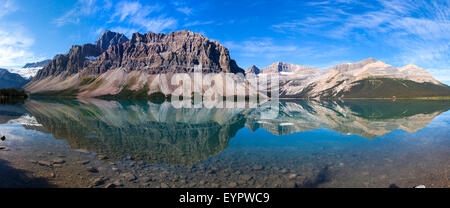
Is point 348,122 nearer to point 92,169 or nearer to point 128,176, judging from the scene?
point 128,176

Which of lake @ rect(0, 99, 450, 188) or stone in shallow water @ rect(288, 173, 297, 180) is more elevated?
lake @ rect(0, 99, 450, 188)

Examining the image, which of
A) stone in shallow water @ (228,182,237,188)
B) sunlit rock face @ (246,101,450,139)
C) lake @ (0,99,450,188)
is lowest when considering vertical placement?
stone in shallow water @ (228,182,237,188)

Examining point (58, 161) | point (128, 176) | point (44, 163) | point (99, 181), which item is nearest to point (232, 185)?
point (128, 176)

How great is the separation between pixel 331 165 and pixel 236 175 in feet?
35.9

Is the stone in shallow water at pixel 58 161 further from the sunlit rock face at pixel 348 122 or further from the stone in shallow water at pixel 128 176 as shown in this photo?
the sunlit rock face at pixel 348 122

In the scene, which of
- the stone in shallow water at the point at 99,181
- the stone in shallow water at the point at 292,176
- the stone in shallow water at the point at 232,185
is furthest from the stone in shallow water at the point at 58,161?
the stone in shallow water at the point at 292,176

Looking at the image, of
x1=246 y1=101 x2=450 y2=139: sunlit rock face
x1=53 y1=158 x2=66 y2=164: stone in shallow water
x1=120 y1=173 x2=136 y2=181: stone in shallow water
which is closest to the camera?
x1=120 y1=173 x2=136 y2=181: stone in shallow water

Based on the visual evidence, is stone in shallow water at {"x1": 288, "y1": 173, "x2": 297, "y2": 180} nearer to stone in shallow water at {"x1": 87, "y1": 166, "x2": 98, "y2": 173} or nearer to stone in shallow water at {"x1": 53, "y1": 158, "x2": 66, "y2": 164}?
stone in shallow water at {"x1": 87, "y1": 166, "x2": 98, "y2": 173}

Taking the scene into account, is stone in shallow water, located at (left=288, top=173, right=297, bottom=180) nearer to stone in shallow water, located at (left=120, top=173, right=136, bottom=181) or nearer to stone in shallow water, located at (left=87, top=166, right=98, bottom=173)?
stone in shallow water, located at (left=120, top=173, right=136, bottom=181)

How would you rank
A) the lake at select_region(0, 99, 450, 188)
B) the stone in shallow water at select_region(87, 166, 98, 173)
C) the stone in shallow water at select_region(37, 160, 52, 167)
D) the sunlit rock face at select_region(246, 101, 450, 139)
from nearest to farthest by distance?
the lake at select_region(0, 99, 450, 188)
the stone in shallow water at select_region(87, 166, 98, 173)
the stone in shallow water at select_region(37, 160, 52, 167)
the sunlit rock face at select_region(246, 101, 450, 139)

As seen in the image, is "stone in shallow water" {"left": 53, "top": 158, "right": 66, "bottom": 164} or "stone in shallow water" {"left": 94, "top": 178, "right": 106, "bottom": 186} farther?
"stone in shallow water" {"left": 53, "top": 158, "right": 66, "bottom": 164}

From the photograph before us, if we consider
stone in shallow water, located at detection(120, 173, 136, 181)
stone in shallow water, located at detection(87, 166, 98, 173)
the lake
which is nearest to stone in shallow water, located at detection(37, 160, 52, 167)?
the lake
